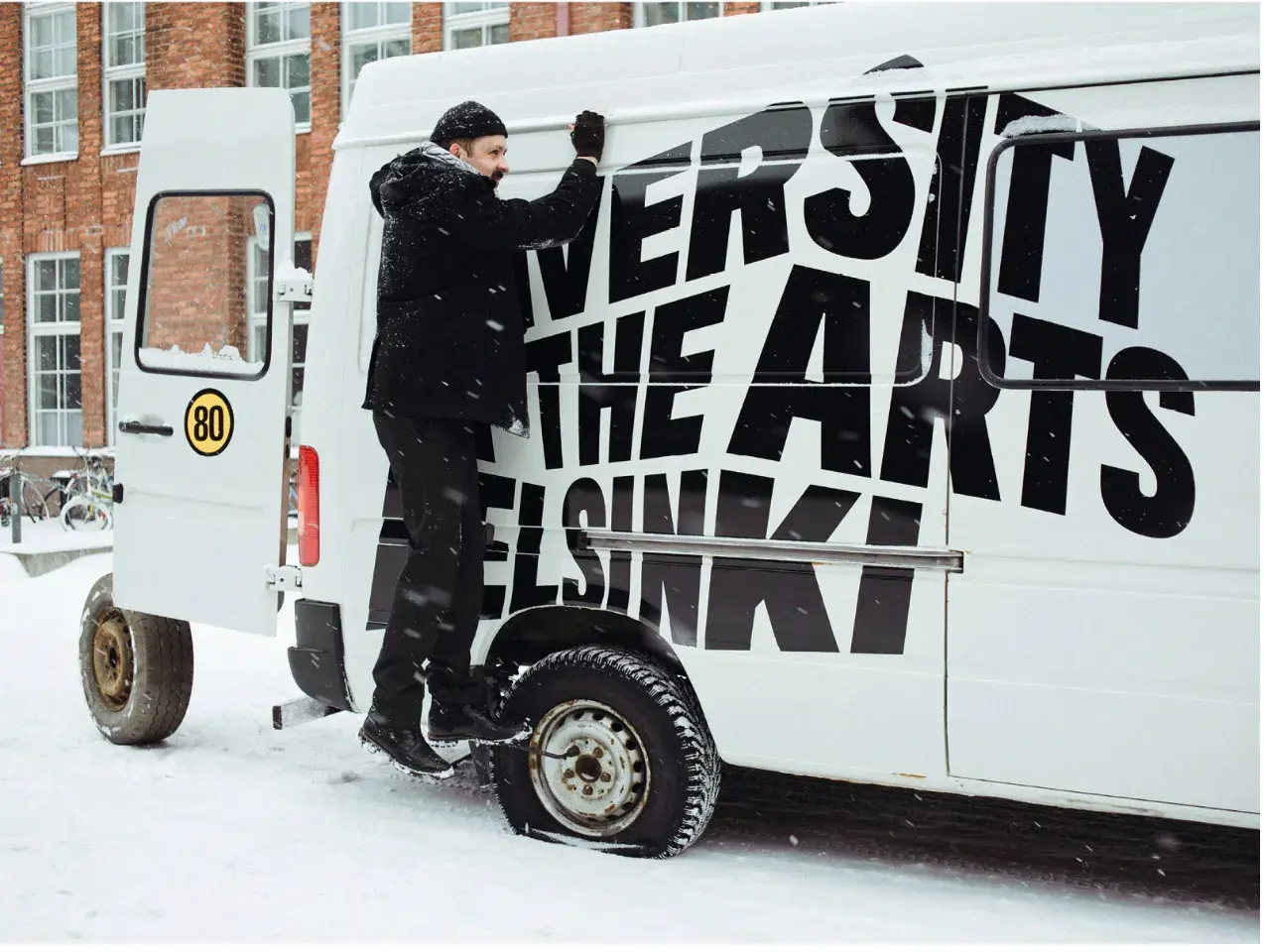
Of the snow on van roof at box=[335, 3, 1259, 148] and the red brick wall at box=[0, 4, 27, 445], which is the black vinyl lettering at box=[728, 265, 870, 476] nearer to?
the snow on van roof at box=[335, 3, 1259, 148]

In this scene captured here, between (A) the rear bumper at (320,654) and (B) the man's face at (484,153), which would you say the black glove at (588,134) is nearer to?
(B) the man's face at (484,153)

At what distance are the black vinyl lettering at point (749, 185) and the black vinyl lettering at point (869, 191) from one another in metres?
0.09

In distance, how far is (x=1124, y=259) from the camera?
369 centimetres

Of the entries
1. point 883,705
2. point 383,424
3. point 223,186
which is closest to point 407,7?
point 223,186

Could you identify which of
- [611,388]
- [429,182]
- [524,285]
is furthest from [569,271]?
[429,182]

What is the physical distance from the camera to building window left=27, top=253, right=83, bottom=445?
20.1 m

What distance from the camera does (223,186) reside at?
17.6 feet

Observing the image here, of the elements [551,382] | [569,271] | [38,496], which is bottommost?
[38,496]

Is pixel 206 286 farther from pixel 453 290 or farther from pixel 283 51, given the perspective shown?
pixel 283 51

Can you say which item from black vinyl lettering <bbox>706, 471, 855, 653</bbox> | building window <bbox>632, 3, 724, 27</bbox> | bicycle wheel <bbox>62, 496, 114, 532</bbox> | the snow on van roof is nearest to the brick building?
bicycle wheel <bbox>62, 496, 114, 532</bbox>

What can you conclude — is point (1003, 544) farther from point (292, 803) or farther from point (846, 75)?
point (292, 803)

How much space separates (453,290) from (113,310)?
54.3ft

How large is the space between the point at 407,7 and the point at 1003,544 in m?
14.6

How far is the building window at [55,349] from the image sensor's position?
66.1 feet
